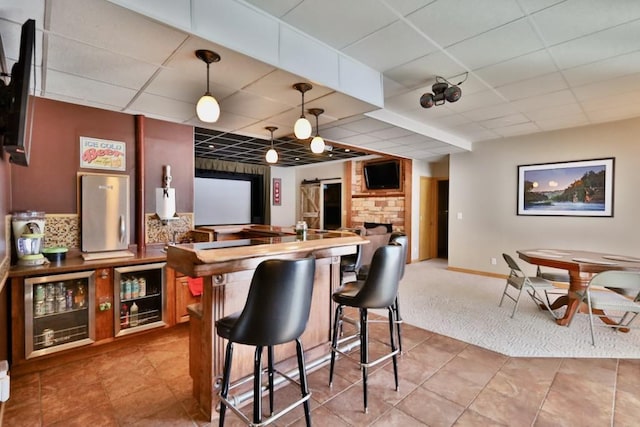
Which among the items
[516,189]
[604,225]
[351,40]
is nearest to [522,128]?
[516,189]

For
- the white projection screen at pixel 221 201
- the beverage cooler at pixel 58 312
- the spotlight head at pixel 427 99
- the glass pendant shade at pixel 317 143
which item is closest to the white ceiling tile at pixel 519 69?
the spotlight head at pixel 427 99

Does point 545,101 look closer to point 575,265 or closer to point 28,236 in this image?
point 575,265

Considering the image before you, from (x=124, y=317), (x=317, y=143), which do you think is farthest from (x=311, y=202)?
(x=124, y=317)

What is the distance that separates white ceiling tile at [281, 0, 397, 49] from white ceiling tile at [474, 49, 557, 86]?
134 cm

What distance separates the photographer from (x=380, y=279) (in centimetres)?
199

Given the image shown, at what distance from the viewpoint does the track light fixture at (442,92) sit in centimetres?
285

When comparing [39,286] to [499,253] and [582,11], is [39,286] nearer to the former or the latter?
[582,11]

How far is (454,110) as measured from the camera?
4008 mm

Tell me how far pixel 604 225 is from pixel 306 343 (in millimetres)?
4972

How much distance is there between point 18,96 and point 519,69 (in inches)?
149

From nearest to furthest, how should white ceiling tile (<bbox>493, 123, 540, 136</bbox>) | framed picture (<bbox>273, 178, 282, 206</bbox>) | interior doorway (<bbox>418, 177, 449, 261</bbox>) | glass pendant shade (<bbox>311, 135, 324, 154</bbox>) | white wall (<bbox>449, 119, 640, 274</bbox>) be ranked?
glass pendant shade (<bbox>311, 135, 324, 154</bbox>), white wall (<bbox>449, 119, 640, 274</bbox>), white ceiling tile (<bbox>493, 123, 540, 136</bbox>), interior doorway (<bbox>418, 177, 449, 261</bbox>), framed picture (<bbox>273, 178, 282, 206</bbox>)

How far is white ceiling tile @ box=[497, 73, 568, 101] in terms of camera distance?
304cm

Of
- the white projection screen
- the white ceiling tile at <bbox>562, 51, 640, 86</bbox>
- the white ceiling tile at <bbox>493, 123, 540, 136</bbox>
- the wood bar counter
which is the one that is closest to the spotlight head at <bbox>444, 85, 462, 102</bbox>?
the white ceiling tile at <bbox>562, 51, 640, 86</bbox>

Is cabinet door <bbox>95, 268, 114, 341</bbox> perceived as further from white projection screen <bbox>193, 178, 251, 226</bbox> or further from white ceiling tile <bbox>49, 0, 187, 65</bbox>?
white projection screen <bbox>193, 178, 251, 226</bbox>
